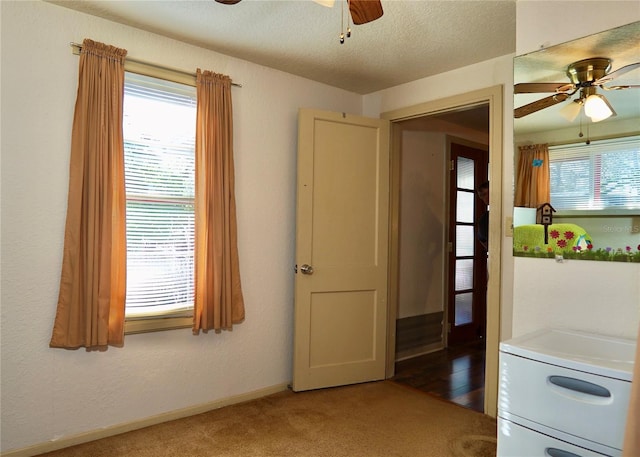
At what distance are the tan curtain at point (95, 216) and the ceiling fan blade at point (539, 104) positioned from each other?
2224 millimetres

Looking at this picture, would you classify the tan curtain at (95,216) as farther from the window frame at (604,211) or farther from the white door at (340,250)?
the window frame at (604,211)

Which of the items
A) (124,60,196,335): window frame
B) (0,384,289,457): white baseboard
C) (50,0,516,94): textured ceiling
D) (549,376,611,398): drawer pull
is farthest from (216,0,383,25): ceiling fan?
(0,384,289,457): white baseboard

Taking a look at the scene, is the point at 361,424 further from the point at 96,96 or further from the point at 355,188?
the point at 96,96

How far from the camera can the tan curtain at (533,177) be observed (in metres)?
2.25

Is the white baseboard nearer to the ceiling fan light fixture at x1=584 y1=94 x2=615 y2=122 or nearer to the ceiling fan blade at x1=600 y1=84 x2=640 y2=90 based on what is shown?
the ceiling fan light fixture at x1=584 y1=94 x2=615 y2=122

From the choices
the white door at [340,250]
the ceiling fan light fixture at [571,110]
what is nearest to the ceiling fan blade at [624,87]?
the ceiling fan light fixture at [571,110]

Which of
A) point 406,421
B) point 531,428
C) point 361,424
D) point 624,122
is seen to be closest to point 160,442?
point 361,424

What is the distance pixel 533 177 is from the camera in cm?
229

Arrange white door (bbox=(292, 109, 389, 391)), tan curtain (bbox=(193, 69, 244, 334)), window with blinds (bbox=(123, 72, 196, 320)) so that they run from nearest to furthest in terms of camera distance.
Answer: window with blinds (bbox=(123, 72, 196, 320)) → tan curtain (bbox=(193, 69, 244, 334)) → white door (bbox=(292, 109, 389, 391))

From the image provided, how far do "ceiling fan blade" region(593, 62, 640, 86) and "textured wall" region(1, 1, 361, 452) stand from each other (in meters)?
2.08

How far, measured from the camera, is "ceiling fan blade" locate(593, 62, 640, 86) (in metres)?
1.92

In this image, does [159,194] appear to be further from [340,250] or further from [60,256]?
[340,250]

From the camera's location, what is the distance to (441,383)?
Result: 360 cm

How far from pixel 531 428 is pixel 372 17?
1704 millimetres
